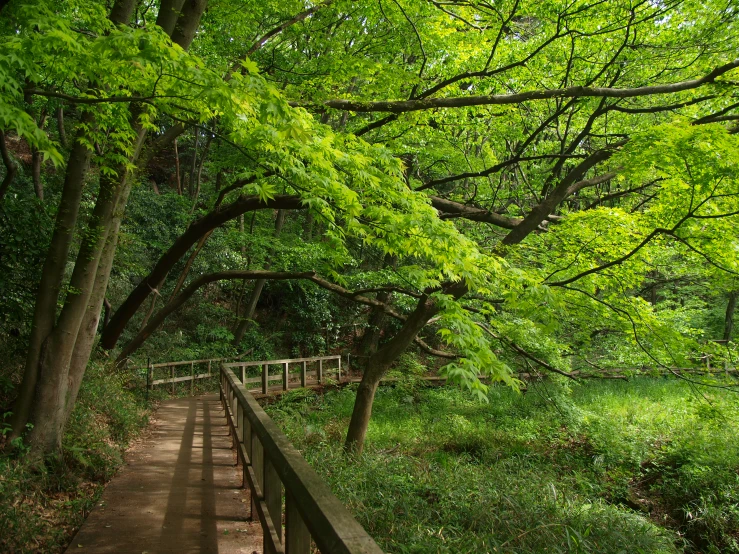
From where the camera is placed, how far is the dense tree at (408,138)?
4.32m

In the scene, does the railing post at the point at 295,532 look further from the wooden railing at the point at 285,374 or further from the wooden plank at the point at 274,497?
the wooden railing at the point at 285,374

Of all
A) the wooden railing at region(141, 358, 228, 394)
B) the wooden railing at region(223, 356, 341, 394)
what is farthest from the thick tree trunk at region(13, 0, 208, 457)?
the wooden railing at region(223, 356, 341, 394)

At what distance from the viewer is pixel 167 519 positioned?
442cm

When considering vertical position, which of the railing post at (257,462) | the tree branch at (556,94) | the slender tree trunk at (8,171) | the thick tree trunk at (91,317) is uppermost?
the tree branch at (556,94)

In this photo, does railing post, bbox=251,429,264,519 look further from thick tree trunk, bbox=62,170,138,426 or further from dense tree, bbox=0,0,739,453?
thick tree trunk, bbox=62,170,138,426

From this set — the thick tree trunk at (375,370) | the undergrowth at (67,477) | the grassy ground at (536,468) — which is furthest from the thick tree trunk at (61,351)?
the thick tree trunk at (375,370)

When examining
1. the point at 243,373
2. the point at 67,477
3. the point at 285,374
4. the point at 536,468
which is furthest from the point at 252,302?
the point at 67,477

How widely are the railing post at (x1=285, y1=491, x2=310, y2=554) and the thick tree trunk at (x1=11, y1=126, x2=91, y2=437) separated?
197 inches

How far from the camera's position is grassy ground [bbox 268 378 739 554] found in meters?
4.95

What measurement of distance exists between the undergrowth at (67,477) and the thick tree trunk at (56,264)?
3.46 feet

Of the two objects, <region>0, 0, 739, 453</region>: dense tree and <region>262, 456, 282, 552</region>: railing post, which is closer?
<region>262, 456, 282, 552</region>: railing post

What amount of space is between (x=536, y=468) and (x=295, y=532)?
7.04 meters

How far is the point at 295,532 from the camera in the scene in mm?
2426

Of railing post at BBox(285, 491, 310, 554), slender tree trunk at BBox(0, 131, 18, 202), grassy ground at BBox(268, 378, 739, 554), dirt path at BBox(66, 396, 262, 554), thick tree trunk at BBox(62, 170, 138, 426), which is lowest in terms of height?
grassy ground at BBox(268, 378, 739, 554)
